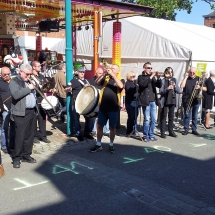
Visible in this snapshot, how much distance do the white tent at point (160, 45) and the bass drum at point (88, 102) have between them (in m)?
5.61

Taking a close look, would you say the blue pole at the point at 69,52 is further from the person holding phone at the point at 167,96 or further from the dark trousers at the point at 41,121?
the person holding phone at the point at 167,96

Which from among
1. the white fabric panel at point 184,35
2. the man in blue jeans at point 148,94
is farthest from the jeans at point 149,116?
the white fabric panel at point 184,35

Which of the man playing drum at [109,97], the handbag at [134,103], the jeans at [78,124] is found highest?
the man playing drum at [109,97]

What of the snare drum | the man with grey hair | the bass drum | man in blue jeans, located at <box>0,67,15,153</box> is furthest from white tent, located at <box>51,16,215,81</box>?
the man with grey hair

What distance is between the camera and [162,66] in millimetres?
11969

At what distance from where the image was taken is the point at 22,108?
17.1ft

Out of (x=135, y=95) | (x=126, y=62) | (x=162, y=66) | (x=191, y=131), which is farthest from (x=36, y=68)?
(x=126, y=62)

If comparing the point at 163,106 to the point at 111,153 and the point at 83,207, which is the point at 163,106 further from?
the point at 83,207

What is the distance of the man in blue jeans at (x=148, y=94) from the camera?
686 cm

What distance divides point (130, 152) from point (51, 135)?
219 centimetres

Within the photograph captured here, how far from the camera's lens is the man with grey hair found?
5094 mm

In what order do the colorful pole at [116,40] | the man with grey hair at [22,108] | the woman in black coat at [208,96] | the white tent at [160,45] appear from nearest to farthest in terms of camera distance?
the man with grey hair at [22,108] < the woman in black coat at [208,96] < the colorful pole at [116,40] < the white tent at [160,45]

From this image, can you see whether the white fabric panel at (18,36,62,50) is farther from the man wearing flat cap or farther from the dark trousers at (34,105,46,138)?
the dark trousers at (34,105,46,138)

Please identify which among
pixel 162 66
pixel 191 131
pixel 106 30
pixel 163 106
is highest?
pixel 106 30
